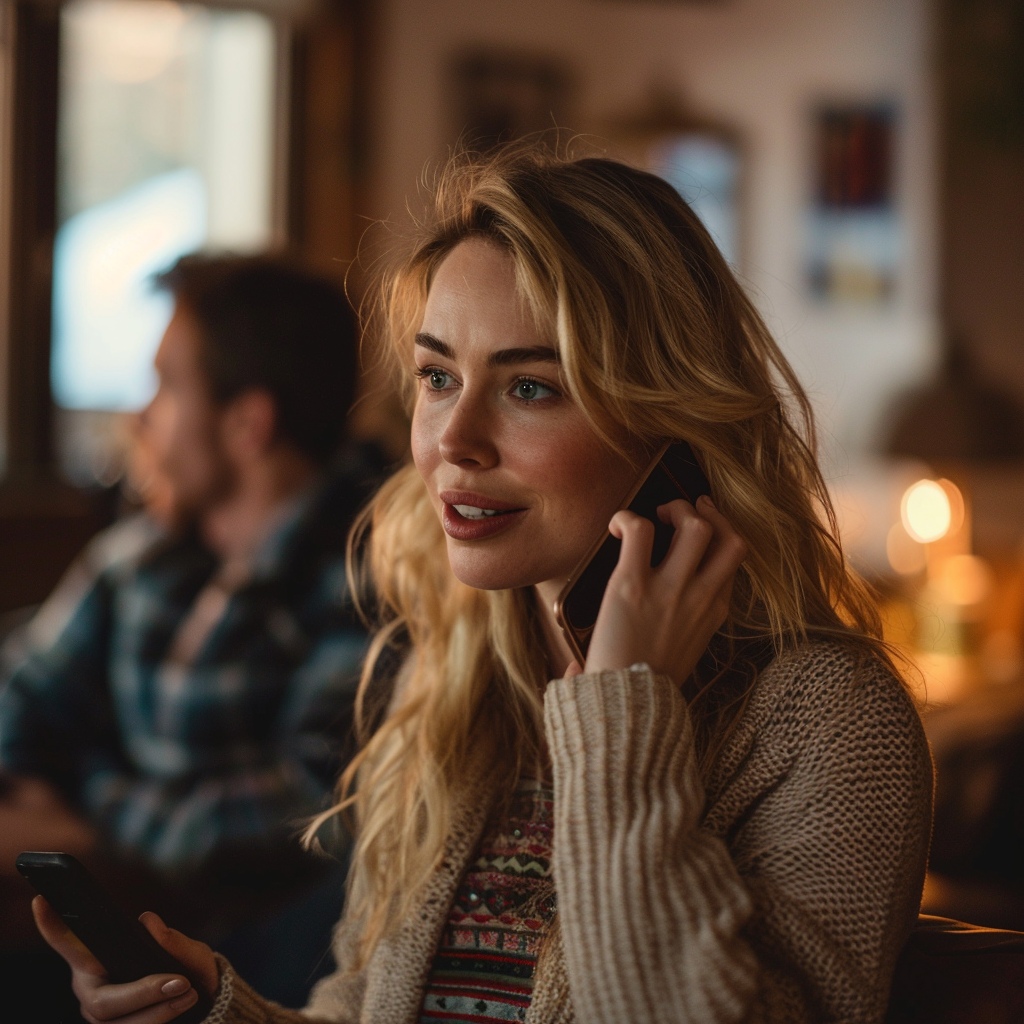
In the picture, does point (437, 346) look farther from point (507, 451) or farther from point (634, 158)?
point (634, 158)

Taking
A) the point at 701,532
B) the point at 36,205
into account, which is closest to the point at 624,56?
the point at 36,205

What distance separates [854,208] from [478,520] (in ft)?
11.9

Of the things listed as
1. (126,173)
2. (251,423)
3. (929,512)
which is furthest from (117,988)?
(126,173)

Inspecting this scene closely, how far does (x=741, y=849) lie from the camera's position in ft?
3.05

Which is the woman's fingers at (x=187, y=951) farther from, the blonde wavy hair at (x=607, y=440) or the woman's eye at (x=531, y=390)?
the woman's eye at (x=531, y=390)

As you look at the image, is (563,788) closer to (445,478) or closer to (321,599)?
(445,478)


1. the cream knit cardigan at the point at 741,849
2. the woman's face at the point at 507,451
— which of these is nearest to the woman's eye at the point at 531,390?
the woman's face at the point at 507,451

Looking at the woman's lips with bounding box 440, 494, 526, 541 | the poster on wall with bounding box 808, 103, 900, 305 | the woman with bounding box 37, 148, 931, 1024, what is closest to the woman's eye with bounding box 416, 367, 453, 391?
the woman with bounding box 37, 148, 931, 1024

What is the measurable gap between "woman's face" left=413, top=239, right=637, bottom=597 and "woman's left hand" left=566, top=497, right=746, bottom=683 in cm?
5

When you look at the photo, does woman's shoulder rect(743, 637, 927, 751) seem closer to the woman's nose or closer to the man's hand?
the woman's nose

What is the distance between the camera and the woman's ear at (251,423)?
211 cm

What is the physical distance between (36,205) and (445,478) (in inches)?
119

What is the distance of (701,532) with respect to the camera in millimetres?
966

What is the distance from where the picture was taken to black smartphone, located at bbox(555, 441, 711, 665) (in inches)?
38.0
